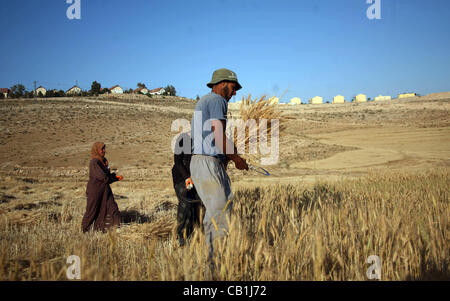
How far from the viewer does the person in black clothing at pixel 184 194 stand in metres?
3.85

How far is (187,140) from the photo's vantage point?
3.99m

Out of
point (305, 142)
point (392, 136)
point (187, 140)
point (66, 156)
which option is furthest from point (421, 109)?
point (187, 140)

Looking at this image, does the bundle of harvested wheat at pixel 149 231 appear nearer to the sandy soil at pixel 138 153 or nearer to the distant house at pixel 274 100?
the distant house at pixel 274 100

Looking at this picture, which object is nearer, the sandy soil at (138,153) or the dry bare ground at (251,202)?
the dry bare ground at (251,202)

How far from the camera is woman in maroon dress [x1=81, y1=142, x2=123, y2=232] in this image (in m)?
4.77

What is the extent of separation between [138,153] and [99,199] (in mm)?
16024

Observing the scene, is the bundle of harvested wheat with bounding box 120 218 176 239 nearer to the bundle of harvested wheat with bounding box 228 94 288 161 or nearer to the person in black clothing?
the person in black clothing

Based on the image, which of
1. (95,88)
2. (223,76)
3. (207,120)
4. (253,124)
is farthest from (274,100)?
(95,88)

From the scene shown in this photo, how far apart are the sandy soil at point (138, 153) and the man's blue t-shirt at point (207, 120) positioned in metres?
1.95

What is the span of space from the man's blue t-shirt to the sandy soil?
1.95m

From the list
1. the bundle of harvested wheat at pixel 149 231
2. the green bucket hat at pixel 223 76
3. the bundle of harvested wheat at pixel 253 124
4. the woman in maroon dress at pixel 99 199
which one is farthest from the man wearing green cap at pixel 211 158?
the woman in maroon dress at pixel 99 199

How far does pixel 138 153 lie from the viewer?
20.4 meters

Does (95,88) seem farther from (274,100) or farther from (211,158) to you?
(211,158)
